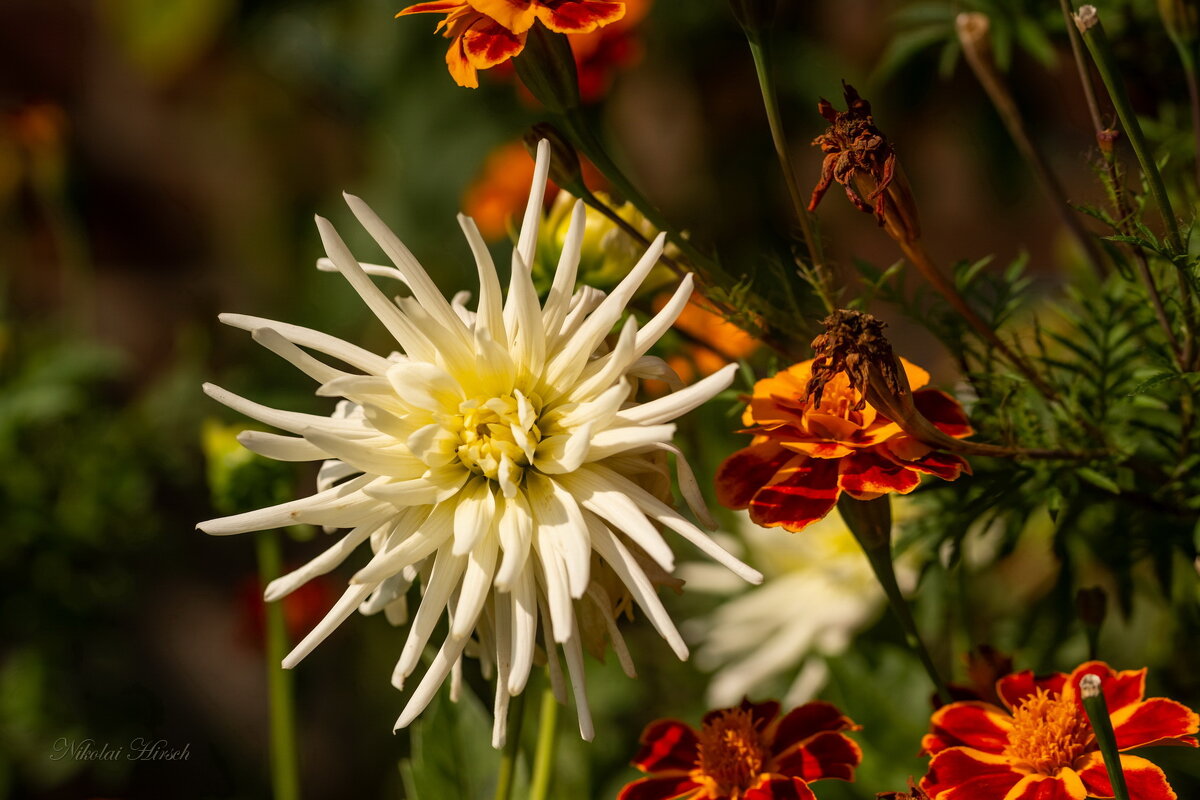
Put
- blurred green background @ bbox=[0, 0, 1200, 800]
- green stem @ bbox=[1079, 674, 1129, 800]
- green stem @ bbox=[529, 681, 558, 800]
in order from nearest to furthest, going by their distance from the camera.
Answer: green stem @ bbox=[1079, 674, 1129, 800] < green stem @ bbox=[529, 681, 558, 800] < blurred green background @ bbox=[0, 0, 1200, 800]

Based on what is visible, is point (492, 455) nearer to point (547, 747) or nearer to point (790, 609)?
point (547, 747)

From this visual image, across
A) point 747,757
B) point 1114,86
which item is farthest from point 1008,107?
point 747,757

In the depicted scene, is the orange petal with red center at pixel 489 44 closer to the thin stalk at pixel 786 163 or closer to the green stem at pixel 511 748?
the thin stalk at pixel 786 163

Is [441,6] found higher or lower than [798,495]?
higher

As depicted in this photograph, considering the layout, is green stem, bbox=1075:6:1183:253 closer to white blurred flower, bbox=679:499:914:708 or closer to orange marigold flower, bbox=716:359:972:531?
orange marigold flower, bbox=716:359:972:531

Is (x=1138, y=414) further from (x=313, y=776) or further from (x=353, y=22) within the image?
(x=353, y=22)

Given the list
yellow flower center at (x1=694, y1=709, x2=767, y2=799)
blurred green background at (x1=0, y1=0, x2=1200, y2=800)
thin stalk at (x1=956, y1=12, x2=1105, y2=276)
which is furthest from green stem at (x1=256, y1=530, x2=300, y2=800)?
thin stalk at (x1=956, y1=12, x2=1105, y2=276)

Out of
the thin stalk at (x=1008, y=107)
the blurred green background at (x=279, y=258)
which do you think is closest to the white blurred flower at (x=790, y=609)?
the blurred green background at (x=279, y=258)
